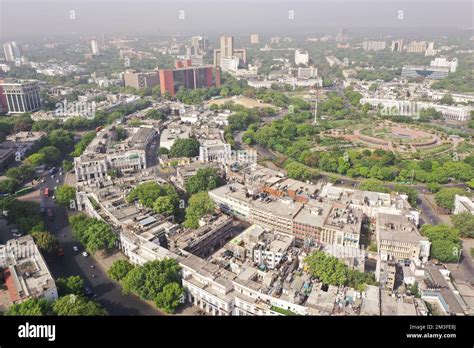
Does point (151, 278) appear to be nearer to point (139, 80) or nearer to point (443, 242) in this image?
point (443, 242)

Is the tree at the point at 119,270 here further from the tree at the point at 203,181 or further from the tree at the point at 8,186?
the tree at the point at 8,186

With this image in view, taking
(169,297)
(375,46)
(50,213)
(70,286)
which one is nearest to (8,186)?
(50,213)

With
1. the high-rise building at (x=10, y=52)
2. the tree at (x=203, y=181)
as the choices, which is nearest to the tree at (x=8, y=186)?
the tree at (x=203, y=181)

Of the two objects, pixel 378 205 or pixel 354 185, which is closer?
pixel 378 205

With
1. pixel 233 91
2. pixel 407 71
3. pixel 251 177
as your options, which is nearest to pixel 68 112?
pixel 233 91

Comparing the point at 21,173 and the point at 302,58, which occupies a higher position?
the point at 302,58

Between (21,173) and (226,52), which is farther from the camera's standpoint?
(226,52)

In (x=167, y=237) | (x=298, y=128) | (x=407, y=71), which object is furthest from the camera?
(x=407, y=71)
